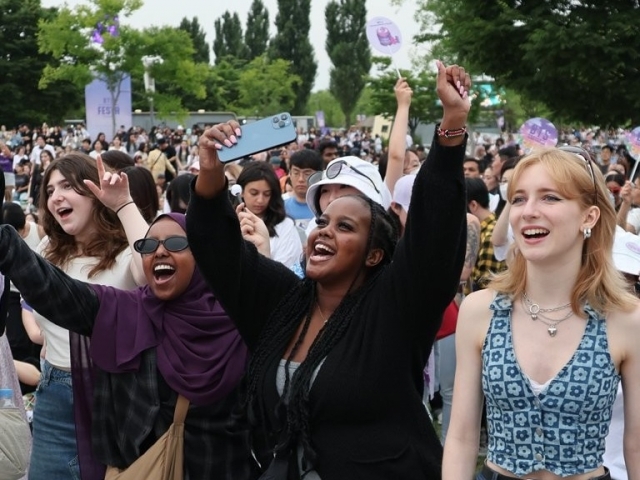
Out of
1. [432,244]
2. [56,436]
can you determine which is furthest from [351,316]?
[56,436]

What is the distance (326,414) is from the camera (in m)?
2.92

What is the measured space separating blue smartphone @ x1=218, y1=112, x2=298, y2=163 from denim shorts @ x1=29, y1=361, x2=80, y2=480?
1508mm

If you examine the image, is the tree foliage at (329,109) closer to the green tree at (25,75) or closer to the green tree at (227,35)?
the green tree at (227,35)

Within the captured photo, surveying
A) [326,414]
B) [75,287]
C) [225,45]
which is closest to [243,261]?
[326,414]

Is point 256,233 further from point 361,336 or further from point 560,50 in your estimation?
point 560,50

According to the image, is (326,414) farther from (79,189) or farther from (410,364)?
(79,189)

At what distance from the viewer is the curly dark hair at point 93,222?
4.43 m

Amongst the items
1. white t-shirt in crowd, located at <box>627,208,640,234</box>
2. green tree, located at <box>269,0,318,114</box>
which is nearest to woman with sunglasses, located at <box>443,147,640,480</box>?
white t-shirt in crowd, located at <box>627,208,640,234</box>

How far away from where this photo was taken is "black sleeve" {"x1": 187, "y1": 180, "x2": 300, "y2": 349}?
10.4 ft

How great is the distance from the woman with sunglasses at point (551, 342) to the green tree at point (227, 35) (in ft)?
307

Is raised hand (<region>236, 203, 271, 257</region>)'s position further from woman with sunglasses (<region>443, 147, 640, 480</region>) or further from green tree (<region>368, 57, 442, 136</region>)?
green tree (<region>368, 57, 442, 136</region>)

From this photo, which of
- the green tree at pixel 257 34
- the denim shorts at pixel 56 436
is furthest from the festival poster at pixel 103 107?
the green tree at pixel 257 34

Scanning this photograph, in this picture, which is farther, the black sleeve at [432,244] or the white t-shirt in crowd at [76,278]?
the white t-shirt in crowd at [76,278]

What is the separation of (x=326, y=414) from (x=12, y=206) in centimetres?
456
